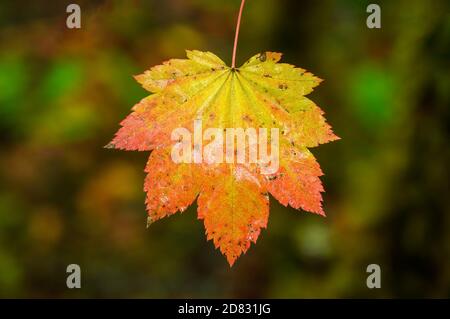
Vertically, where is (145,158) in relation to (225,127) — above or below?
above

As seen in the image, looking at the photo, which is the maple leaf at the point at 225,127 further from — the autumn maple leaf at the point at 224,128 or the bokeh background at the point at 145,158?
the bokeh background at the point at 145,158

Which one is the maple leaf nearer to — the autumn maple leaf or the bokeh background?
the autumn maple leaf

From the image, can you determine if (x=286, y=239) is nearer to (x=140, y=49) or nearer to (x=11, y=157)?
(x=140, y=49)

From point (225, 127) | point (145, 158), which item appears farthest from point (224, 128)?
point (145, 158)

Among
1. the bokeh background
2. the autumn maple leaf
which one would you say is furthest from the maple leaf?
the bokeh background

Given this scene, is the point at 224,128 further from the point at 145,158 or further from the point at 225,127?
the point at 145,158
